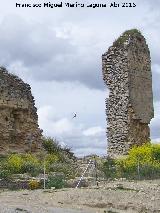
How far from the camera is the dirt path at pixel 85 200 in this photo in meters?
14.0

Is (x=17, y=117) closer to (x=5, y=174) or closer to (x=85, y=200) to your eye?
(x=5, y=174)

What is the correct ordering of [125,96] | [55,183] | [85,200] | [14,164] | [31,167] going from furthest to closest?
[125,96], [14,164], [31,167], [55,183], [85,200]

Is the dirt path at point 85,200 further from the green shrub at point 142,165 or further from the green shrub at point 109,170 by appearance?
the green shrub at point 109,170

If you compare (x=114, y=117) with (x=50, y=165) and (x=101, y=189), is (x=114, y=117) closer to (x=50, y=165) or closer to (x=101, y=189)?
(x=50, y=165)

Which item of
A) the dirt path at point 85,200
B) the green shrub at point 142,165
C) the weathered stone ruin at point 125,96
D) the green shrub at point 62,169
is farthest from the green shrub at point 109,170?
the weathered stone ruin at point 125,96

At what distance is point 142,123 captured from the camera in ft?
111

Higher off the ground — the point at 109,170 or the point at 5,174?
the point at 109,170

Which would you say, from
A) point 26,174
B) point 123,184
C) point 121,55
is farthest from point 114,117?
point 123,184

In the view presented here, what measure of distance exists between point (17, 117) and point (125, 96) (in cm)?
725

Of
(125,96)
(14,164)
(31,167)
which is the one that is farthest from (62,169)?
(125,96)

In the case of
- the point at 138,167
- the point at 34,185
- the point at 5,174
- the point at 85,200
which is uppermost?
the point at 138,167

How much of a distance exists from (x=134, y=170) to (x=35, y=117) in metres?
6.83

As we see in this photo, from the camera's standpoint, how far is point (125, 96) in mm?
32406

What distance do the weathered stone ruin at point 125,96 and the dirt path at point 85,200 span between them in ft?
50.4
